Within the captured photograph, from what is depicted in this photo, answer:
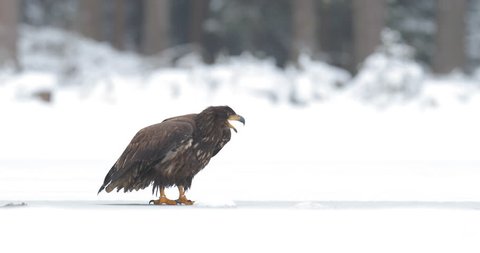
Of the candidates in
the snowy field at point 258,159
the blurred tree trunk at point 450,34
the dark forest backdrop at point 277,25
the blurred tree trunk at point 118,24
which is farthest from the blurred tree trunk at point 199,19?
the blurred tree trunk at point 450,34

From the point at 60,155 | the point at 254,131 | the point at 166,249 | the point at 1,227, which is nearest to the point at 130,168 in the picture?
the point at 1,227

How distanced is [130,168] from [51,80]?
13.4 metres

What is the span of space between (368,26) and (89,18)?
33.6 ft

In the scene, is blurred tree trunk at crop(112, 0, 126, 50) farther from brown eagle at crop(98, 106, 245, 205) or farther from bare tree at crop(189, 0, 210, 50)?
brown eagle at crop(98, 106, 245, 205)

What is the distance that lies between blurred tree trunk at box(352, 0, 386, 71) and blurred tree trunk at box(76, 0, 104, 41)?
936cm

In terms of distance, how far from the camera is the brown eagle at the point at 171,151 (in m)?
9.97

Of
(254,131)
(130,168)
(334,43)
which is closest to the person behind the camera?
(130,168)

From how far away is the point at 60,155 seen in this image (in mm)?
17453

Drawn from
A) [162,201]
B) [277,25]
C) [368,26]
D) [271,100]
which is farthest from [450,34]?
[162,201]

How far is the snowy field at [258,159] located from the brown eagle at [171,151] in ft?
0.80

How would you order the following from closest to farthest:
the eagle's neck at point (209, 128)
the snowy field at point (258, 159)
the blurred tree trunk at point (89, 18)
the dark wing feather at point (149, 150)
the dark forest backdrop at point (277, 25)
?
the snowy field at point (258, 159), the dark wing feather at point (149, 150), the eagle's neck at point (209, 128), the dark forest backdrop at point (277, 25), the blurred tree trunk at point (89, 18)

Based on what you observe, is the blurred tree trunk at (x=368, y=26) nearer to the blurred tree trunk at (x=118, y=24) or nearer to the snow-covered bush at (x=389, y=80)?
the snow-covered bush at (x=389, y=80)

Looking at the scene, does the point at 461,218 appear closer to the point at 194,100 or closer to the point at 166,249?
the point at 166,249

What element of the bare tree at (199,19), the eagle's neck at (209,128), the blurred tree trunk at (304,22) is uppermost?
the bare tree at (199,19)
